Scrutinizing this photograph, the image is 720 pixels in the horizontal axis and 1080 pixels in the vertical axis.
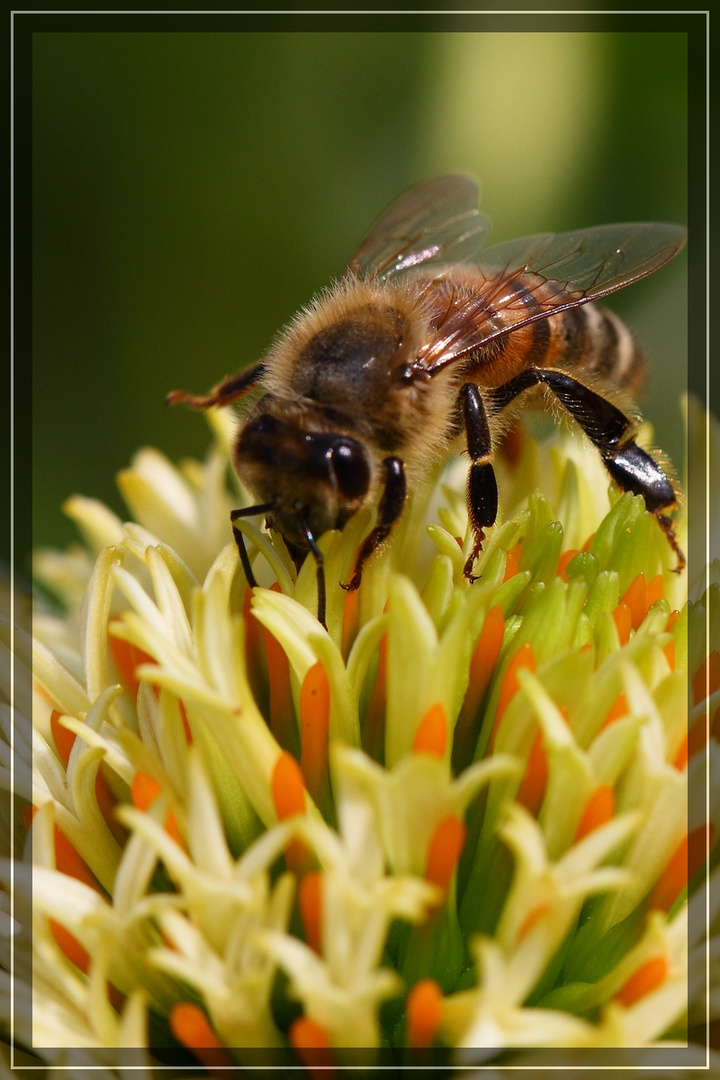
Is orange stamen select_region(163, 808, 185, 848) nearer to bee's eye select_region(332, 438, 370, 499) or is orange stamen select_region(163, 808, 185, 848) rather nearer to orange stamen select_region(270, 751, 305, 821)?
orange stamen select_region(270, 751, 305, 821)

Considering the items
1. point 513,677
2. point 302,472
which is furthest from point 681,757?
point 302,472

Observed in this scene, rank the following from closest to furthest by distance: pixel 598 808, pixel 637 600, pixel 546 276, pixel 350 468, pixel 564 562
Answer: pixel 598 808
pixel 350 468
pixel 637 600
pixel 564 562
pixel 546 276

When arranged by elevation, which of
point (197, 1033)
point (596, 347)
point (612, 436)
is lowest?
point (197, 1033)

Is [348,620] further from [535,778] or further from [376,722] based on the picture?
[535,778]

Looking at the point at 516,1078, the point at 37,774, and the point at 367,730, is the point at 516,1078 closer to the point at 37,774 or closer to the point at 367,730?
the point at 367,730

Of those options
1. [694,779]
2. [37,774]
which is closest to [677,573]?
[694,779]

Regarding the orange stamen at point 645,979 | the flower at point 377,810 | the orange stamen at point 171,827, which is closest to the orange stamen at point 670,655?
the flower at point 377,810
